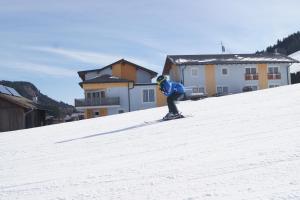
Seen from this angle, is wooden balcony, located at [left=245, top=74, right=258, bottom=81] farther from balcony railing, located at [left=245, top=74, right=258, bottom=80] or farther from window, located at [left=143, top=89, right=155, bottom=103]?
window, located at [left=143, top=89, right=155, bottom=103]

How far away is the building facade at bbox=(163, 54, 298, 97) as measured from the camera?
5472cm

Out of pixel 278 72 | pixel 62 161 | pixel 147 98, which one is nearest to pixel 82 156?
pixel 62 161

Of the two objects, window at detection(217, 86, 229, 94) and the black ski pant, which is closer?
the black ski pant

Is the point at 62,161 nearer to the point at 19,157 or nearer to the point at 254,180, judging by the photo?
the point at 19,157

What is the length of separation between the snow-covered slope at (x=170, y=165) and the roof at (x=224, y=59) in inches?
1716

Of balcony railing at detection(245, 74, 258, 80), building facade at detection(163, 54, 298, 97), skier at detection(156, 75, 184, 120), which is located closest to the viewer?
skier at detection(156, 75, 184, 120)

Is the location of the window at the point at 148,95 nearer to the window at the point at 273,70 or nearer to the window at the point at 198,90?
the window at the point at 198,90

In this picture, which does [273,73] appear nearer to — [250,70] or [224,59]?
[250,70]

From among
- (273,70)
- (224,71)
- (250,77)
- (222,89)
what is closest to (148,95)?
(222,89)

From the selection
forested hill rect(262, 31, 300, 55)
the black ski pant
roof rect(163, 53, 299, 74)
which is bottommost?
the black ski pant

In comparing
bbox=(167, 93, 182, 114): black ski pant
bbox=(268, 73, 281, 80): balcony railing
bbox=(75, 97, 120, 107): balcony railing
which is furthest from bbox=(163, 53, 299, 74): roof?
bbox=(167, 93, 182, 114): black ski pant

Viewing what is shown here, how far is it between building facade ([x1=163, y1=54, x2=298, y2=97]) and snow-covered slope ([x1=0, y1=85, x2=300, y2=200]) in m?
43.0

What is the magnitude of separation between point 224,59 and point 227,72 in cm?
180

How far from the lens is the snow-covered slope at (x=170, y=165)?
18.4ft
